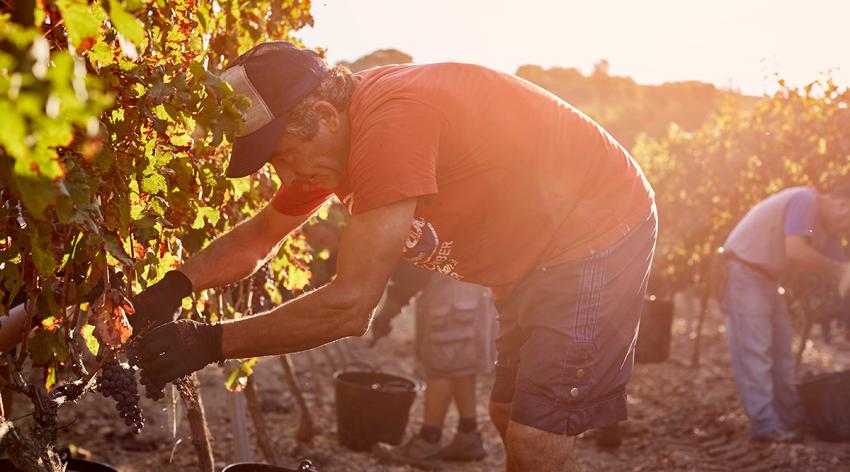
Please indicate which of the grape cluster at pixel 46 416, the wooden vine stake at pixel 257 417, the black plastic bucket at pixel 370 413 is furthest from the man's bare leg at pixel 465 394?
the grape cluster at pixel 46 416

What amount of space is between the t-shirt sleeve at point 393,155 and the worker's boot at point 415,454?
129 inches

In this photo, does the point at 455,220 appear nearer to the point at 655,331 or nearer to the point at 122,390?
the point at 122,390

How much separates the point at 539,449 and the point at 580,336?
347 mm

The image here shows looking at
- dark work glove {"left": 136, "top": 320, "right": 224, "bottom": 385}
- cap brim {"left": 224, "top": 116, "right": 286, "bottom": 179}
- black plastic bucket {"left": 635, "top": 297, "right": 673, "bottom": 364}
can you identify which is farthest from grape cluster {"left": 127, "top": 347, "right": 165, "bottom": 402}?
black plastic bucket {"left": 635, "top": 297, "right": 673, "bottom": 364}

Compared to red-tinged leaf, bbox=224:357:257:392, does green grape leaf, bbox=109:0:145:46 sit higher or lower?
higher

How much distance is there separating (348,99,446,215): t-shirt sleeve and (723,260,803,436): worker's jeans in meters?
4.18

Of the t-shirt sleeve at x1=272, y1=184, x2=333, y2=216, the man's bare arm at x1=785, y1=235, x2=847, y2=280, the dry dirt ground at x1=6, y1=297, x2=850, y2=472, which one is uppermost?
the t-shirt sleeve at x1=272, y1=184, x2=333, y2=216

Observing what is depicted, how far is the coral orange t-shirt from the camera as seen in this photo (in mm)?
1948

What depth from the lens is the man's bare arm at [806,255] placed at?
16.6ft

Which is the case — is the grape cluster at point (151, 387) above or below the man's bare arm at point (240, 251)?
below

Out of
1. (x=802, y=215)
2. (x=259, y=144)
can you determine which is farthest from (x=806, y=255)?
(x=259, y=144)

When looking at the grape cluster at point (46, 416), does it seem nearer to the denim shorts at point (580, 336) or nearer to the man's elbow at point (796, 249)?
the denim shorts at point (580, 336)

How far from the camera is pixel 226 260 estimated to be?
2.45 metres

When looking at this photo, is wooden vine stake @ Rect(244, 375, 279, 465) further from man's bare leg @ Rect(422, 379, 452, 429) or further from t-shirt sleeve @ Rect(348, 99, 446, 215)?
t-shirt sleeve @ Rect(348, 99, 446, 215)
